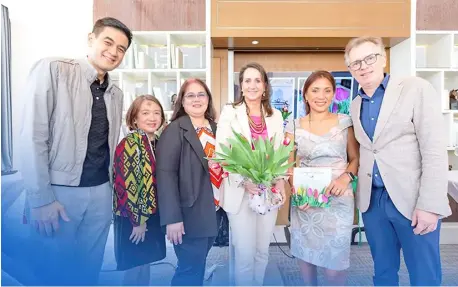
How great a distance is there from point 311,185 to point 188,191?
44 centimetres

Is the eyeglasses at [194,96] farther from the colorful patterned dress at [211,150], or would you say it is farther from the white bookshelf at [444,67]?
the white bookshelf at [444,67]

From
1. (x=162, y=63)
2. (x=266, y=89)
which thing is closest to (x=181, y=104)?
(x=266, y=89)

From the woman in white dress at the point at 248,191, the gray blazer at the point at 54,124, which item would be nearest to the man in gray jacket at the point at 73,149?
the gray blazer at the point at 54,124

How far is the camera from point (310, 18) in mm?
2453

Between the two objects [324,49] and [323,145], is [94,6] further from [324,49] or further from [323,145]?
[323,145]

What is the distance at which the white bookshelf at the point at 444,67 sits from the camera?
8.10 feet

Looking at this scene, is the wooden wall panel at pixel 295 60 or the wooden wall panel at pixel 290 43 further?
the wooden wall panel at pixel 295 60

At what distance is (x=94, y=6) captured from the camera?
243 cm

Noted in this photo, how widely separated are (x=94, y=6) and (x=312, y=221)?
6.82ft

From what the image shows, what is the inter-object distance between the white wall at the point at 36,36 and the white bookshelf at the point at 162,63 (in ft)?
2.46

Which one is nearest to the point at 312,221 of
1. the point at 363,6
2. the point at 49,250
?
the point at 49,250

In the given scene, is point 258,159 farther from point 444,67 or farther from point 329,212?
point 444,67

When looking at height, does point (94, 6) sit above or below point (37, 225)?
above

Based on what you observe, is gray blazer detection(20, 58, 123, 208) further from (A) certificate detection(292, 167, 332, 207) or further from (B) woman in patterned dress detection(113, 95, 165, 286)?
(A) certificate detection(292, 167, 332, 207)
